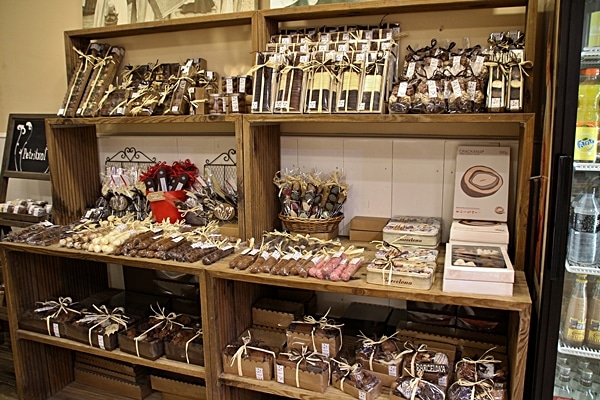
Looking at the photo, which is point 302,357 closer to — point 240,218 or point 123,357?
point 240,218

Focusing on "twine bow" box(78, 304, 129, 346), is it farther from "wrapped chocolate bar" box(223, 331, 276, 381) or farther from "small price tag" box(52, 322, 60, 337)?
"wrapped chocolate bar" box(223, 331, 276, 381)

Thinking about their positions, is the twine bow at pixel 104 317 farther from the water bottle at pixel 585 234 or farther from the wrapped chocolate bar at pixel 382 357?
the water bottle at pixel 585 234

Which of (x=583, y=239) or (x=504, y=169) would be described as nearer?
(x=583, y=239)

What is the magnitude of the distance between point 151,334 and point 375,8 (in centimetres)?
170

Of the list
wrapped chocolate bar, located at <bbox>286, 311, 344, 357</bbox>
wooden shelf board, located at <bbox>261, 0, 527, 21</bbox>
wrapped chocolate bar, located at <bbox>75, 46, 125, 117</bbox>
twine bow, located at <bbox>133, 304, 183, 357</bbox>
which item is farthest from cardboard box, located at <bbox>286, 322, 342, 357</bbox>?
wrapped chocolate bar, located at <bbox>75, 46, 125, 117</bbox>

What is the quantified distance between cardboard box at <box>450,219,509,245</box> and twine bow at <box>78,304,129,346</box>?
154 centimetres

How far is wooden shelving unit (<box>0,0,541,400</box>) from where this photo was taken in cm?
172

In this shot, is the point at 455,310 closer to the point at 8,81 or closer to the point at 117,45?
the point at 117,45

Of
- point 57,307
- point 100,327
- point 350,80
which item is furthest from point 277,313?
point 57,307

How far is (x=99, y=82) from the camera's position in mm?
2477

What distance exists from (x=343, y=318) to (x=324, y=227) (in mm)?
456

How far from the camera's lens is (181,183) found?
2441mm

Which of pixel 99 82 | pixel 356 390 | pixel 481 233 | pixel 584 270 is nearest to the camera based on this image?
pixel 584 270

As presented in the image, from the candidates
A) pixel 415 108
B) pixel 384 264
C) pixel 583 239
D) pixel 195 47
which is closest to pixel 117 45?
pixel 195 47
